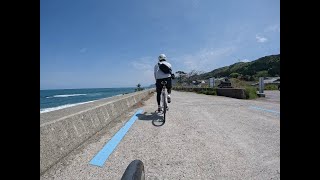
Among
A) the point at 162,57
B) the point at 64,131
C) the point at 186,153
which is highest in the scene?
the point at 162,57

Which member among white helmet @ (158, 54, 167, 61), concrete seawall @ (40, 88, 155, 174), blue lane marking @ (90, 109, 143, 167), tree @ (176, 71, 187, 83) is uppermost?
tree @ (176, 71, 187, 83)

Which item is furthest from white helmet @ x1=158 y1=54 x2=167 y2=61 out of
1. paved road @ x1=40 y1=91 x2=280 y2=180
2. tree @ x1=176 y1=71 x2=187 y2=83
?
tree @ x1=176 y1=71 x2=187 y2=83

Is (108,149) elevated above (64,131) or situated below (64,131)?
below

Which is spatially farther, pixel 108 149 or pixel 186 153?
pixel 108 149

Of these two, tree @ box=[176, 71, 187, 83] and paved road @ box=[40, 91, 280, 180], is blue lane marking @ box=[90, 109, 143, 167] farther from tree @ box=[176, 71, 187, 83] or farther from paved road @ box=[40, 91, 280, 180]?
tree @ box=[176, 71, 187, 83]

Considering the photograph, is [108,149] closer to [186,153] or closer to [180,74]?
[186,153]

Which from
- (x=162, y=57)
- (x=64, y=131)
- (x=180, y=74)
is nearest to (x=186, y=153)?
(x=64, y=131)

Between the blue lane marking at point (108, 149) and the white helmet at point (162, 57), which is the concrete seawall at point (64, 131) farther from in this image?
the white helmet at point (162, 57)

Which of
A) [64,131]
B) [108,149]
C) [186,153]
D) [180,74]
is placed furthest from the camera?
[180,74]

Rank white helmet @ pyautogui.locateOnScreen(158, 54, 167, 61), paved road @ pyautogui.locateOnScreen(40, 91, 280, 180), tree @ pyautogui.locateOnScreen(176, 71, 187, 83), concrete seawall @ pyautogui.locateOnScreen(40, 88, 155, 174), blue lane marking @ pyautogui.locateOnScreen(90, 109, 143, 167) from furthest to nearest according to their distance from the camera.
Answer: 1. tree @ pyautogui.locateOnScreen(176, 71, 187, 83)
2. white helmet @ pyautogui.locateOnScreen(158, 54, 167, 61)
3. blue lane marking @ pyautogui.locateOnScreen(90, 109, 143, 167)
4. paved road @ pyautogui.locateOnScreen(40, 91, 280, 180)
5. concrete seawall @ pyautogui.locateOnScreen(40, 88, 155, 174)

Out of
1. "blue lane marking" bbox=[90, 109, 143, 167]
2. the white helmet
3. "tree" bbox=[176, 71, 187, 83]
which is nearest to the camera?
"blue lane marking" bbox=[90, 109, 143, 167]

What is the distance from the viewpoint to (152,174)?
3.14 meters
